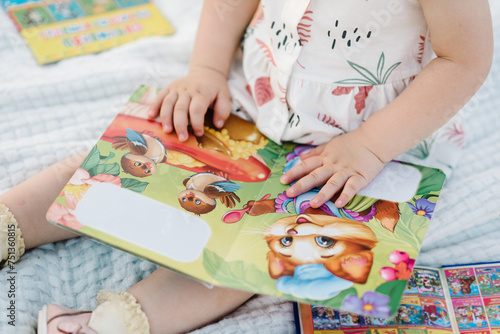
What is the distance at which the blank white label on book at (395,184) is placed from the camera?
70 centimetres

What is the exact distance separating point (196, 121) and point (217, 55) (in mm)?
139

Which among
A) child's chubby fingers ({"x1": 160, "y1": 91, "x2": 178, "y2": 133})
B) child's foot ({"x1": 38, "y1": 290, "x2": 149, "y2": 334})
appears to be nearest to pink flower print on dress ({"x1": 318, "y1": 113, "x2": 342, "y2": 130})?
child's chubby fingers ({"x1": 160, "y1": 91, "x2": 178, "y2": 133})

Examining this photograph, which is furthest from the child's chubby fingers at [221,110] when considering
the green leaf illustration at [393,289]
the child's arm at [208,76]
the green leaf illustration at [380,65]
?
the green leaf illustration at [393,289]

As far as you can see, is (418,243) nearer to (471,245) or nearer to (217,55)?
(471,245)

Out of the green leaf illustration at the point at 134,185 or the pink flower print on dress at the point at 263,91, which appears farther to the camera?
the pink flower print on dress at the point at 263,91

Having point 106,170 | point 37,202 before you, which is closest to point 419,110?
point 106,170

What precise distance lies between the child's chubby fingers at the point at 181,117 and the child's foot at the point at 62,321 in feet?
0.86

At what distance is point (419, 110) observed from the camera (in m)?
0.70

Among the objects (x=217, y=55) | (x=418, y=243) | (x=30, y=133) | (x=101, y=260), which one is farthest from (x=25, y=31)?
(x=418, y=243)

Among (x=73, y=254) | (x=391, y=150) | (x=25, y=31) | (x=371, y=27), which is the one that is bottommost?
(x=73, y=254)

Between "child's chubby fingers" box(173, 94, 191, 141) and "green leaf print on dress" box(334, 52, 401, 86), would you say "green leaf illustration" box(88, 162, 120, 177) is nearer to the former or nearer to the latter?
"child's chubby fingers" box(173, 94, 191, 141)

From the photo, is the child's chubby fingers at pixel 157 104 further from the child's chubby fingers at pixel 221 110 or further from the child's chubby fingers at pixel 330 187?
the child's chubby fingers at pixel 330 187

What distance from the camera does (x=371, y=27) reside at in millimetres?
708

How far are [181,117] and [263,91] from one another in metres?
0.14
